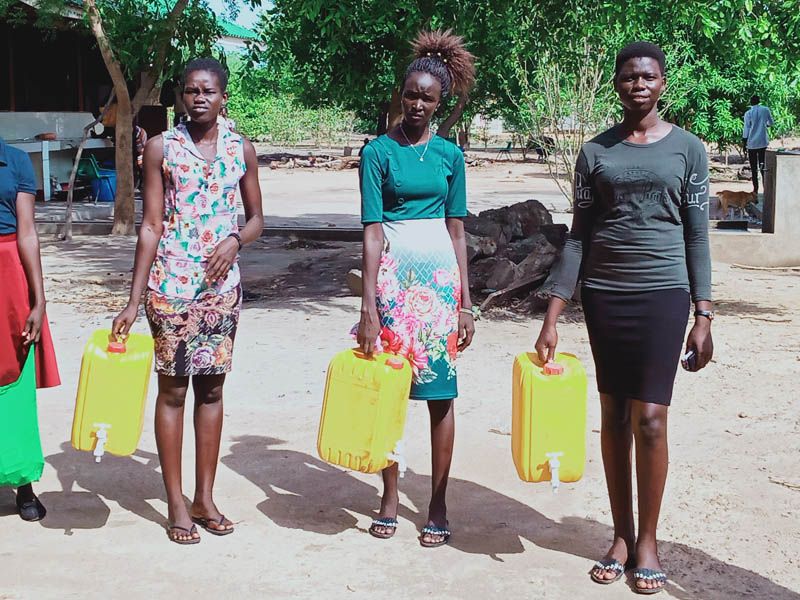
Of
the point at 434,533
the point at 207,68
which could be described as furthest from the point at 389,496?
the point at 207,68

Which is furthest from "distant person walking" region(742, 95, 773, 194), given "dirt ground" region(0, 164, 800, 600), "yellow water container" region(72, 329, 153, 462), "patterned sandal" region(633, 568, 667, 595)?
"yellow water container" region(72, 329, 153, 462)

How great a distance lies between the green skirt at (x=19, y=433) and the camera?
4.23 metres

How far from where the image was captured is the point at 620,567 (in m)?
3.79

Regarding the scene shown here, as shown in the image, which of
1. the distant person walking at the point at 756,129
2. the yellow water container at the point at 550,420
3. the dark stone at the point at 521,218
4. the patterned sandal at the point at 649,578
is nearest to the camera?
the patterned sandal at the point at 649,578

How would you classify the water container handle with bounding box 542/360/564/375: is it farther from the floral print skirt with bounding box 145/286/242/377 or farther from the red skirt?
the red skirt

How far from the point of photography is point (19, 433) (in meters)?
4.28

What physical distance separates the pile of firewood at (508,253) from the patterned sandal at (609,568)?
5.20 m

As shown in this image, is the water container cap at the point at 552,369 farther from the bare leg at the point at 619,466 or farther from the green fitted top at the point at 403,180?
the green fitted top at the point at 403,180

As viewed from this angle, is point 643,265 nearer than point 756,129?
Yes

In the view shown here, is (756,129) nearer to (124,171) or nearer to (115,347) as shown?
(124,171)

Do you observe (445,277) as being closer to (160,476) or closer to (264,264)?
(160,476)

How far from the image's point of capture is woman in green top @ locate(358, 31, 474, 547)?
157 inches

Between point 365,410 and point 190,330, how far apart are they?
29.7 inches

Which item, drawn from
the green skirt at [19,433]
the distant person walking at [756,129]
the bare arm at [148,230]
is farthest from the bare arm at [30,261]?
the distant person walking at [756,129]
